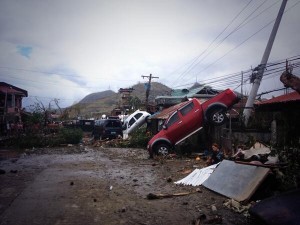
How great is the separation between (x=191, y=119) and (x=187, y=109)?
597mm

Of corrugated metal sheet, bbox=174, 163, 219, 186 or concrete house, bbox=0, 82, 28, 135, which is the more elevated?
concrete house, bbox=0, 82, 28, 135

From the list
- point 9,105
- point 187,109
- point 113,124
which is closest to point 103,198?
point 187,109

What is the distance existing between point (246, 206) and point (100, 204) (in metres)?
3.37

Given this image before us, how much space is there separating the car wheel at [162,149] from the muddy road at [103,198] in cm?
232

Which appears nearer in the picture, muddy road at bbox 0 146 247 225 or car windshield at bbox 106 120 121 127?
muddy road at bbox 0 146 247 225

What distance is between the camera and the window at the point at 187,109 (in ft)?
47.9

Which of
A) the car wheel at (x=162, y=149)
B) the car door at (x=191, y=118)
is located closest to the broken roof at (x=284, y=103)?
the car door at (x=191, y=118)

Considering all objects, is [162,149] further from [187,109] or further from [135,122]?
[135,122]

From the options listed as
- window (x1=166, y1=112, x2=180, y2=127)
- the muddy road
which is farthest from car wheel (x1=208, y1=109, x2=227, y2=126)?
the muddy road

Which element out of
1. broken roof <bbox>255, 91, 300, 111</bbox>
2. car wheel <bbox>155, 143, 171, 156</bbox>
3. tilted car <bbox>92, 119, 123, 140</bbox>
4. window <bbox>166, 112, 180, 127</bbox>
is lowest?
car wheel <bbox>155, 143, 171, 156</bbox>

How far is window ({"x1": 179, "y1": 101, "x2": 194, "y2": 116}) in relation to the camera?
14602 millimetres

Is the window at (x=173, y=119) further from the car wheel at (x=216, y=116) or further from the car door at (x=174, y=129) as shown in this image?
the car wheel at (x=216, y=116)

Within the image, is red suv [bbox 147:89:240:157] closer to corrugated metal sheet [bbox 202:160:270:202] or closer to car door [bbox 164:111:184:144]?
car door [bbox 164:111:184:144]

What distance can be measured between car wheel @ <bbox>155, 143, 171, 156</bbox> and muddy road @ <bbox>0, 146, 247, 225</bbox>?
2.32 metres
